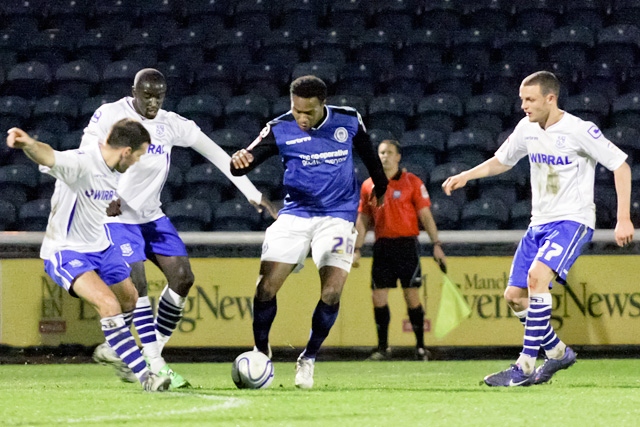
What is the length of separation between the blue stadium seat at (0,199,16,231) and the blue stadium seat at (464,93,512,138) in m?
5.32

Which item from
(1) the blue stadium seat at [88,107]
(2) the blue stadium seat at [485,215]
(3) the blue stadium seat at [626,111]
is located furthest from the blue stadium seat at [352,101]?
(3) the blue stadium seat at [626,111]

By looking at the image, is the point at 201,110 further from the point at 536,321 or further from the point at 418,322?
the point at 536,321

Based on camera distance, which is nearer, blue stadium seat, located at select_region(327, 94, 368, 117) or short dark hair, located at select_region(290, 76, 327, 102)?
short dark hair, located at select_region(290, 76, 327, 102)

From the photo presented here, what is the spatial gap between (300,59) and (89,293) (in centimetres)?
845

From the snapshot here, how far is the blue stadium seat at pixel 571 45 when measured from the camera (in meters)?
13.9

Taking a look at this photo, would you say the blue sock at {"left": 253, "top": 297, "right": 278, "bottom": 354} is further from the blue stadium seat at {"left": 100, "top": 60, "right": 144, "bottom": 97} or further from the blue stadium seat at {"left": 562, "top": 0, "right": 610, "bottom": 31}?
the blue stadium seat at {"left": 562, "top": 0, "right": 610, "bottom": 31}

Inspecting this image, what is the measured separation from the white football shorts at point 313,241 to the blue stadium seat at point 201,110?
6.22 meters

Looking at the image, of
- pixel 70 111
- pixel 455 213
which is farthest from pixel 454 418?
pixel 70 111

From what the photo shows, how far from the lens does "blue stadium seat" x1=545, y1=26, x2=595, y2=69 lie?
13.9 m

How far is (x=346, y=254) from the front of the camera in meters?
7.17

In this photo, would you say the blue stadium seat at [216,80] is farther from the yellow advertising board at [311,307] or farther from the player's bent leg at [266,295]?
the player's bent leg at [266,295]

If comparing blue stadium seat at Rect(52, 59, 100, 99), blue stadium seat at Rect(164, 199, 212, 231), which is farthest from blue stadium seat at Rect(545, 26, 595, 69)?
blue stadium seat at Rect(52, 59, 100, 99)

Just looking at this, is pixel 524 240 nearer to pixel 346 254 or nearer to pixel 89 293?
pixel 346 254

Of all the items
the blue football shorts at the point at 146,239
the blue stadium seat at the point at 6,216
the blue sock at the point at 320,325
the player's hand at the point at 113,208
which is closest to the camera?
the player's hand at the point at 113,208
